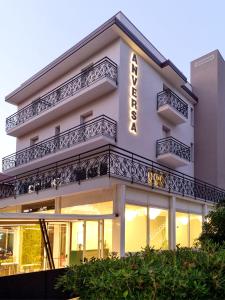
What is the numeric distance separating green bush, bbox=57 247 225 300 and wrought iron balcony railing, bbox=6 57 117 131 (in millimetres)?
14132

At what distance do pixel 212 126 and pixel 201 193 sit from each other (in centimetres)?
583

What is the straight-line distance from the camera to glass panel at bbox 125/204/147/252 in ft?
53.6

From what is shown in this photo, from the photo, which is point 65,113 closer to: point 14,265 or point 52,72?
point 52,72

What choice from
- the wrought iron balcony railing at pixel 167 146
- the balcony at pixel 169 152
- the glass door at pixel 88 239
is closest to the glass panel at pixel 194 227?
the balcony at pixel 169 152

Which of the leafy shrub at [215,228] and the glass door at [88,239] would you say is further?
the glass door at [88,239]

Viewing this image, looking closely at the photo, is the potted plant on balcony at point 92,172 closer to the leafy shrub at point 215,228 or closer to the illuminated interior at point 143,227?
the illuminated interior at point 143,227

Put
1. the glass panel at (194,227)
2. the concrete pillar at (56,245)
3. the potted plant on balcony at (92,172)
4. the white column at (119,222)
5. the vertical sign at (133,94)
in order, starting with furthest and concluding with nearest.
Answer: the glass panel at (194,227) → the vertical sign at (133,94) → the potted plant on balcony at (92,172) → the concrete pillar at (56,245) → the white column at (119,222)

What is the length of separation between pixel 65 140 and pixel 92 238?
22.3 ft

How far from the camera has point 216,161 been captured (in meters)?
26.0

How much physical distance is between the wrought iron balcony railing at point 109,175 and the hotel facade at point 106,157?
0.22ft

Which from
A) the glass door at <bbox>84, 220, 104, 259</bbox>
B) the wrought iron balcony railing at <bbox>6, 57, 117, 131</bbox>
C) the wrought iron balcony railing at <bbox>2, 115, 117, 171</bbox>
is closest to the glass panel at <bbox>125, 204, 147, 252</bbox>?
the glass door at <bbox>84, 220, 104, 259</bbox>

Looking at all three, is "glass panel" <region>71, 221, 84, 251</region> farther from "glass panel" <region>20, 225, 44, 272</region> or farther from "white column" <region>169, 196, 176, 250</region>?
"white column" <region>169, 196, 176, 250</region>

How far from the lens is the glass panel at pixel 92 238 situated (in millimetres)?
16469

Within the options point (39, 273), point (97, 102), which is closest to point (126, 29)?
point (97, 102)
